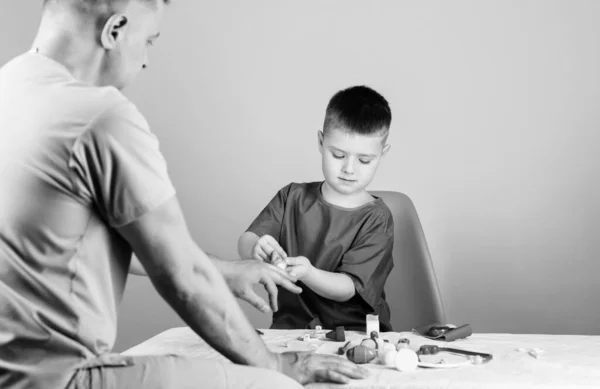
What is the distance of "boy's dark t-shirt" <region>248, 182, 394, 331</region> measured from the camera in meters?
1.96

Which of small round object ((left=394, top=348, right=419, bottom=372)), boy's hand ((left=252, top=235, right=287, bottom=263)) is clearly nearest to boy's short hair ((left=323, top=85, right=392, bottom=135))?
boy's hand ((left=252, top=235, right=287, bottom=263))

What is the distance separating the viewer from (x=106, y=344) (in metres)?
0.94

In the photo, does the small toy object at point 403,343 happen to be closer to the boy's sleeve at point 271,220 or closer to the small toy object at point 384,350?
the small toy object at point 384,350

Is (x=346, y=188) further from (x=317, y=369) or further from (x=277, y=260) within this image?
(x=317, y=369)

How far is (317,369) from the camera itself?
1153mm

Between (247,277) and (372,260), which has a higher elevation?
(247,277)

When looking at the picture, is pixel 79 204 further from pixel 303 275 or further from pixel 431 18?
pixel 431 18

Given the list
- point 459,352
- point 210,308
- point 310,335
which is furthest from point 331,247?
point 210,308

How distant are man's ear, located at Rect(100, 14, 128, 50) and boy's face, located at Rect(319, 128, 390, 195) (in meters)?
1.07

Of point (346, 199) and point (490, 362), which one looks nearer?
point (490, 362)

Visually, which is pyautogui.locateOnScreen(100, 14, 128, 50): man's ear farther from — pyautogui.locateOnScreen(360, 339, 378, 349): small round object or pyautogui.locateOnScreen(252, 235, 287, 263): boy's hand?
pyautogui.locateOnScreen(252, 235, 287, 263): boy's hand

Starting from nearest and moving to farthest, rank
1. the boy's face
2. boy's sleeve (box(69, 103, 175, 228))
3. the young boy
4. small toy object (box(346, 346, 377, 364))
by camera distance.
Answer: boy's sleeve (box(69, 103, 175, 228)), small toy object (box(346, 346, 377, 364)), the young boy, the boy's face

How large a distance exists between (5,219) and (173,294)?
24cm

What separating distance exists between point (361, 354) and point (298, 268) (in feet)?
1.88
